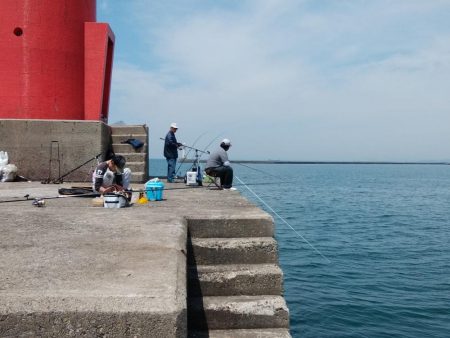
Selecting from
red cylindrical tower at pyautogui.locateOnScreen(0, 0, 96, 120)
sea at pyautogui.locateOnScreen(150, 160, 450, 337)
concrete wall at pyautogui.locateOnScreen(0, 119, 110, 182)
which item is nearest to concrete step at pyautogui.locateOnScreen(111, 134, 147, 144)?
concrete wall at pyautogui.locateOnScreen(0, 119, 110, 182)

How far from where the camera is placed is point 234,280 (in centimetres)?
469

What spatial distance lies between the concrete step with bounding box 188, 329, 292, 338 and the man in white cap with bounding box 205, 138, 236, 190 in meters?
6.70

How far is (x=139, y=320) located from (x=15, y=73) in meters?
9.62

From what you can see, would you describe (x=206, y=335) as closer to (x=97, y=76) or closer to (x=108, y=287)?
(x=108, y=287)

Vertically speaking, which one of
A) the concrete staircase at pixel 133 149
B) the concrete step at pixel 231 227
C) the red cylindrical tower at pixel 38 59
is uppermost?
the red cylindrical tower at pixel 38 59

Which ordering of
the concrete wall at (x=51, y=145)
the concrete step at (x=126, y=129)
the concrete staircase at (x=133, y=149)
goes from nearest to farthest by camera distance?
the concrete wall at (x=51, y=145) → the concrete staircase at (x=133, y=149) → the concrete step at (x=126, y=129)

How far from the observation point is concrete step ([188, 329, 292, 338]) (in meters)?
4.21

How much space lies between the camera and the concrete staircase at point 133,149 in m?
11.8

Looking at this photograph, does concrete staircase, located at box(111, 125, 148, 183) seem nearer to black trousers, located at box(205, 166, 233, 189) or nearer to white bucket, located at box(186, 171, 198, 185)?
white bucket, located at box(186, 171, 198, 185)

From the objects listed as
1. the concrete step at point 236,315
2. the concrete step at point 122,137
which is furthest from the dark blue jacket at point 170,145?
the concrete step at point 236,315

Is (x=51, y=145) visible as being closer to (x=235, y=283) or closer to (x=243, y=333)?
(x=235, y=283)

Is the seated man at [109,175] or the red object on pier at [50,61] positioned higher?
the red object on pier at [50,61]

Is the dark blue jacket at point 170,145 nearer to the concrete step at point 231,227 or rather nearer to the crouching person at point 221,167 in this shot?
the crouching person at point 221,167

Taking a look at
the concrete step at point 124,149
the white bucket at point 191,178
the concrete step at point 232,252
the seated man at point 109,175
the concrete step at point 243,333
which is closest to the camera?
the concrete step at point 243,333
